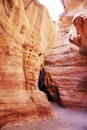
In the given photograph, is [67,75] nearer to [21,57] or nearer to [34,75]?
[34,75]

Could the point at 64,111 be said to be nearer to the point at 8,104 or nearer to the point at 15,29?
the point at 8,104

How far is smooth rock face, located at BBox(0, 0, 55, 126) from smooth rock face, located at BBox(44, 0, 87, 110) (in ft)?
9.99

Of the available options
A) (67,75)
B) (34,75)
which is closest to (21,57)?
(34,75)

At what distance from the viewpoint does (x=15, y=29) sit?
22.3 ft

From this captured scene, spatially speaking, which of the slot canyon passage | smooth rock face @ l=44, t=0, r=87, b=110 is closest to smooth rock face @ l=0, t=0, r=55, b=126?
the slot canyon passage

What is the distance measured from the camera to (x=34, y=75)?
8.17m

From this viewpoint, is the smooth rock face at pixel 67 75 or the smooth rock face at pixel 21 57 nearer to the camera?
the smooth rock face at pixel 21 57

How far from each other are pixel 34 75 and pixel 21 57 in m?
1.23

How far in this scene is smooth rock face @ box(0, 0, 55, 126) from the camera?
6.19m

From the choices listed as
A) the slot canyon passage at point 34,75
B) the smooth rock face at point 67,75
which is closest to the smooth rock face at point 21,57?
the slot canyon passage at point 34,75

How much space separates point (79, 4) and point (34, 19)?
9307mm

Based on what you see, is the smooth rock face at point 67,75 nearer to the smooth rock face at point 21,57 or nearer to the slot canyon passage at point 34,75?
the slot canyon passage at point 34,75

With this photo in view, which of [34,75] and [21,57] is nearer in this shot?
[21,57]

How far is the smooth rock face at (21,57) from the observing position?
619 cm
